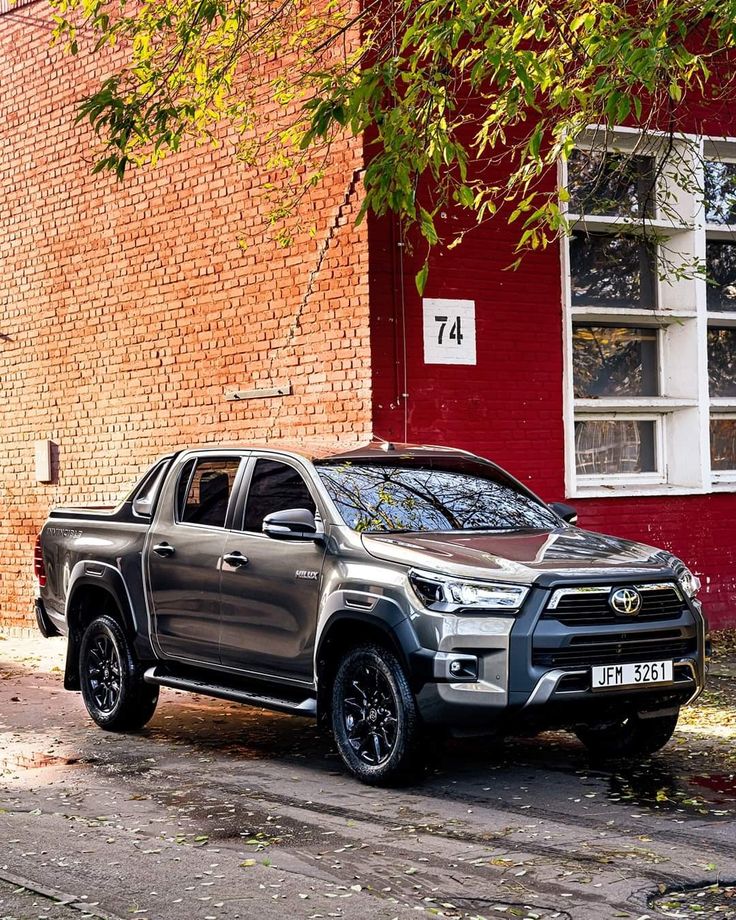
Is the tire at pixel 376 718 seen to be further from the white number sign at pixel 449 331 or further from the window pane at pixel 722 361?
the window pane at pixel 722 361

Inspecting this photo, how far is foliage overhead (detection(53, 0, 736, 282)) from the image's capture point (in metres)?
8.94

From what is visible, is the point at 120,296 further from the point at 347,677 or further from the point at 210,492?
the point at 347,677

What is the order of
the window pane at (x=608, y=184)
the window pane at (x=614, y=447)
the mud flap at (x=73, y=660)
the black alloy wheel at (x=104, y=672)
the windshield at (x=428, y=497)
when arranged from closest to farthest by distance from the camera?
the windshield at (x=428, y=497) → the black alloy wheel at (x=104, y=672) → the mud flap at (x=73, y=660) → the window pane at (x=608, y=184) → the window pane at (x=614, y=447)

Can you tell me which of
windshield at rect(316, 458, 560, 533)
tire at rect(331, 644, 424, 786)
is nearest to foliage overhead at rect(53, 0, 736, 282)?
windshield at rect(316, 458, 560, 533)

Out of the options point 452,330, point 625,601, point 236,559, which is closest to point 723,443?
point 452,330

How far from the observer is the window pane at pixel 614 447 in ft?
45.8

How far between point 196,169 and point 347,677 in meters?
7.80

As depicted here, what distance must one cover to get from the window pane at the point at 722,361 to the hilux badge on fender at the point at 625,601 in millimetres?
7369

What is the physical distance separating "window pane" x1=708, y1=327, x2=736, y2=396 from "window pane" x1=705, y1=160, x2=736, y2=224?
1.08 metres

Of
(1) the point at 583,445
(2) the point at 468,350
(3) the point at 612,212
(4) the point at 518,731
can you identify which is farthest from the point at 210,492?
(3) the point at 612,212

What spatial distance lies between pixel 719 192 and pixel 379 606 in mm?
8395

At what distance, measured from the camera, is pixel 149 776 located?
8500 millimetres

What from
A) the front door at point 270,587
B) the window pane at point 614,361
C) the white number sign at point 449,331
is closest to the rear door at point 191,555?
the front door at point 270,587

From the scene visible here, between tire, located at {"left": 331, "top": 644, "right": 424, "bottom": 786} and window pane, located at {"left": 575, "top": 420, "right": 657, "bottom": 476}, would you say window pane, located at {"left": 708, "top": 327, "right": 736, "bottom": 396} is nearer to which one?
window pane, located at {"left": 575, "top": 420, "right": 657, "bottom": 476}
